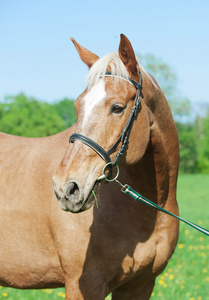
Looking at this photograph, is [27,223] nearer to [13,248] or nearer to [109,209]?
[13,248]

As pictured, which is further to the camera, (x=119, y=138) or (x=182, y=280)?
(x=182, y=280)

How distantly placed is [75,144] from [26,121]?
4727 cm

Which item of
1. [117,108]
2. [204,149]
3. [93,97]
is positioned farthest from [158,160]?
[204,149]

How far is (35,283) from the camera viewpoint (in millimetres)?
3350

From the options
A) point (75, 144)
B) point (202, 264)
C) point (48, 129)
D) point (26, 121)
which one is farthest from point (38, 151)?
point (26, 121)

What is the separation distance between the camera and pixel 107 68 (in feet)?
8.87

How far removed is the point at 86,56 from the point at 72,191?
122cm

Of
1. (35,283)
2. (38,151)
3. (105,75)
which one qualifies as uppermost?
(105,75)

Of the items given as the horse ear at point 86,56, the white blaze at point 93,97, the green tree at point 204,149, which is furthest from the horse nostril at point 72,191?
the green tree at point 204,149

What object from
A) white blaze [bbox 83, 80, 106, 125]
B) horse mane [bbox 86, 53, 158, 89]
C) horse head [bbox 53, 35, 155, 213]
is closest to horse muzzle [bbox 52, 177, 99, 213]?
horse head [bbox 53, 35, 155, 213]

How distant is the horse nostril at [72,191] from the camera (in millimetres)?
2350

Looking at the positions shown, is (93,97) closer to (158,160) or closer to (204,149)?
(158,160)

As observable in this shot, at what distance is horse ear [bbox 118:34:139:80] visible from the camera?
2670mm

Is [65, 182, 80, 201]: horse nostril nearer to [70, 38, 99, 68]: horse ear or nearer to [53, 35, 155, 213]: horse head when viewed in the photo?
[53, 35, 155, 213]: horse head
